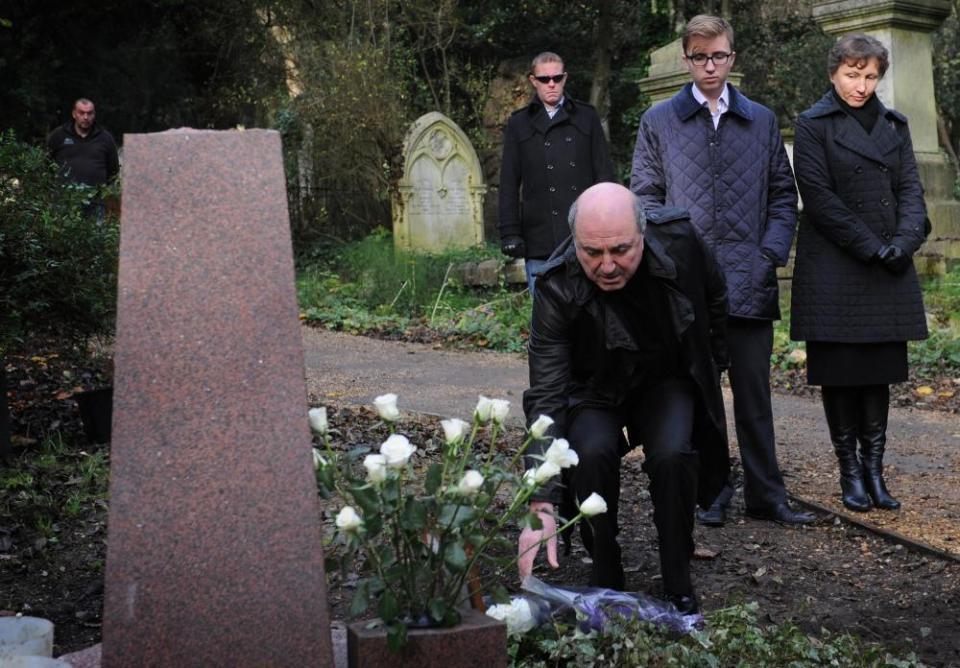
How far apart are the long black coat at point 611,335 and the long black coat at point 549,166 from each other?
3.22 metres

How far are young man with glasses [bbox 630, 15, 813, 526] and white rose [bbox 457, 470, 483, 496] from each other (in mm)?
2459

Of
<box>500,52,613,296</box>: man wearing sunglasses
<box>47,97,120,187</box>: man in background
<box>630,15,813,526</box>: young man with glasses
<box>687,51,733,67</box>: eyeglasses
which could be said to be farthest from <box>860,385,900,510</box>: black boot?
<box>47,97,120,187</box>: man in background

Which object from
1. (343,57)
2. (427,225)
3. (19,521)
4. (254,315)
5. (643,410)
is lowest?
(19,521)

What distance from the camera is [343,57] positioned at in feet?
65.8

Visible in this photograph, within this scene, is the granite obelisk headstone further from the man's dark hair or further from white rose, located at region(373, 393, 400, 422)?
the man's dark hair

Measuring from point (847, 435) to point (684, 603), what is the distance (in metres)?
1.91

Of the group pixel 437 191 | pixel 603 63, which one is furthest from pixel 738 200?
pixel 603 63

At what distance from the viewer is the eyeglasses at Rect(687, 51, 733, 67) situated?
17.3 ft

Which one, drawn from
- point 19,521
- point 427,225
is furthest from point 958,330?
point 427,225

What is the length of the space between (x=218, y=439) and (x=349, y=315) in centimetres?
980

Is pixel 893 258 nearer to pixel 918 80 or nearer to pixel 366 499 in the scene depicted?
pixel 366 499

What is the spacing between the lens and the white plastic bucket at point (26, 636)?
309 cm

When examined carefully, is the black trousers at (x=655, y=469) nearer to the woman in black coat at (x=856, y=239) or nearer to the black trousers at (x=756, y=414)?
the black trousers at (x=756, y=414)

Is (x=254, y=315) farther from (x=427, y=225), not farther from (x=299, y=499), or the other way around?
(x=427, y=225)
